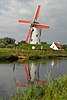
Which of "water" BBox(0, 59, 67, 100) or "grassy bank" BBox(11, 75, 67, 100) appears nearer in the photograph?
"grassy bank" BBox(11, 75, 67, 100)

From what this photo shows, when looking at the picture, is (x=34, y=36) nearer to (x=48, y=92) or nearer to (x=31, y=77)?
(x=31, y=77)

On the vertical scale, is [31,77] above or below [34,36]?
below

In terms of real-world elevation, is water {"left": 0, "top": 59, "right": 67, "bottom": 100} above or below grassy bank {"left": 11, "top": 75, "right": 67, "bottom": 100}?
below

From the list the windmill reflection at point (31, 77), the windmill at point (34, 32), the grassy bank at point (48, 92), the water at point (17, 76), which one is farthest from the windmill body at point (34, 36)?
the grassy bank at point (48, 92)

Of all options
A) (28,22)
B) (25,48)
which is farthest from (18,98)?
(28,22)

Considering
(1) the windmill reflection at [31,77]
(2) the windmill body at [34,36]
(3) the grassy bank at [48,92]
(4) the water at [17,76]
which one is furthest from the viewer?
(2) the windmill body at [34,36]

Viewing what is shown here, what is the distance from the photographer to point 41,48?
47.2 m

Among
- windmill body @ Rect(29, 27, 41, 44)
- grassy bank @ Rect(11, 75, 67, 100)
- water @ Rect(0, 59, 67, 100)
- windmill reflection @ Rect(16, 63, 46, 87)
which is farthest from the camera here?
windmill body @ Rect(29, 27, 41, 44)

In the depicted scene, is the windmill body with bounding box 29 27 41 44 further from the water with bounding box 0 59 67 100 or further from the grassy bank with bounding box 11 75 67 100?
the grassy bank with bounding box 11 75 67 100

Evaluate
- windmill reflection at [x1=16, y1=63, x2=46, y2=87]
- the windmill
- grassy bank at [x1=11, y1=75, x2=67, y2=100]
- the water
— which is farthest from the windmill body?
grassy bank at [x1=11, y1=75, x2=67, y2=100]

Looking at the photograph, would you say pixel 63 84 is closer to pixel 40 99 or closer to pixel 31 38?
pixel 40 99

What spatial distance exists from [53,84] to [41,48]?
39276mm

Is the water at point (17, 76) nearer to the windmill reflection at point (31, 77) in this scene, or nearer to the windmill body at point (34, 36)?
the windmill reflection at point (31, 77)

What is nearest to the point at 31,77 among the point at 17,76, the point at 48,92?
the point at 17,76
